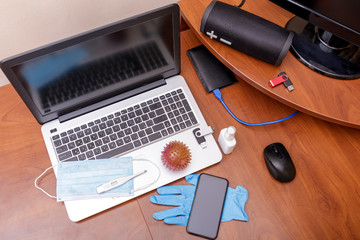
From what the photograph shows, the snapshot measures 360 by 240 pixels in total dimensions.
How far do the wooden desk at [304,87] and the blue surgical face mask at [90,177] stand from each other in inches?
15.7

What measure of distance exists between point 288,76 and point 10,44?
851mm

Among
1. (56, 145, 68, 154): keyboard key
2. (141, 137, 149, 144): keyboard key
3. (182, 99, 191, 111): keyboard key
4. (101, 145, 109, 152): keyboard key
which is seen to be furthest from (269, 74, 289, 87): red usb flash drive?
(56, 145, 68, 154): keyboard key

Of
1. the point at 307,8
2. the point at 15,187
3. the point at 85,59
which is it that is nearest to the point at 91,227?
the point at 15,187

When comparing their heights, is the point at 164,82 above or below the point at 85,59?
below

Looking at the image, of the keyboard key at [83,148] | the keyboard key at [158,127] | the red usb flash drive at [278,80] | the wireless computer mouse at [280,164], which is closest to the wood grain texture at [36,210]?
the keyboard key at [83,148]

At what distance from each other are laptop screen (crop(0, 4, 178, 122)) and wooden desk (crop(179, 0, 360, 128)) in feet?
0.53

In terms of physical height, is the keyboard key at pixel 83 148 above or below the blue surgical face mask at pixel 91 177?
above

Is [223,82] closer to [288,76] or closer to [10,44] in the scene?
[288,76]

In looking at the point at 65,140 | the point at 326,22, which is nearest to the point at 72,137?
the point at 65,140

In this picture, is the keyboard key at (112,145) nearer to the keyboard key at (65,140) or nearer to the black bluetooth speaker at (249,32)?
the keyboard key at (65,140)

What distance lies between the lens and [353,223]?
2.52 feet

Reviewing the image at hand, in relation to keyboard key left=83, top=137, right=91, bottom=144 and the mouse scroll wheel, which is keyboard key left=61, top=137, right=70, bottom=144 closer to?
keyboard key left=83, top=137, right=91, bottom=144

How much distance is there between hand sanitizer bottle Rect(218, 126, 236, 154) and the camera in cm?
76

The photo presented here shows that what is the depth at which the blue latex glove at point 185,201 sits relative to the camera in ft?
2.48
